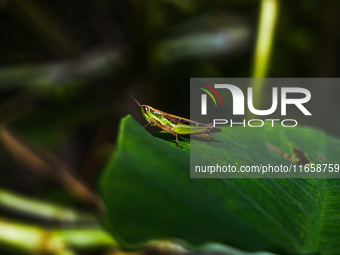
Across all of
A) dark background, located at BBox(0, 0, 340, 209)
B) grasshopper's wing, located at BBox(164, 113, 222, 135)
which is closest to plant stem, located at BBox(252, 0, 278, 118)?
dark background, located at BBox(0, 0, 340, 209)

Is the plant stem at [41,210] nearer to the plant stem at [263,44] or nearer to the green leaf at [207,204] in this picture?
the green leaf at [207,204]

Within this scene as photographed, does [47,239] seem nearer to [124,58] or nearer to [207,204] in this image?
[207,204]

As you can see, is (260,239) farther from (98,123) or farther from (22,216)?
(98,123)

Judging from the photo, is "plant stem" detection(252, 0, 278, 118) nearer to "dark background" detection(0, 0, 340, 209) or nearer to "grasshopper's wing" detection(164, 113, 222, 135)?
"dark background" detection(0, 0, 340, 209)

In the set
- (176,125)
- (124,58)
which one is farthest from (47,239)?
(124,58)

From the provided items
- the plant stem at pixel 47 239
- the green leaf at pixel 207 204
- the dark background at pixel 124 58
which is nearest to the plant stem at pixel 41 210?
the plant stem at pixel 47 239
